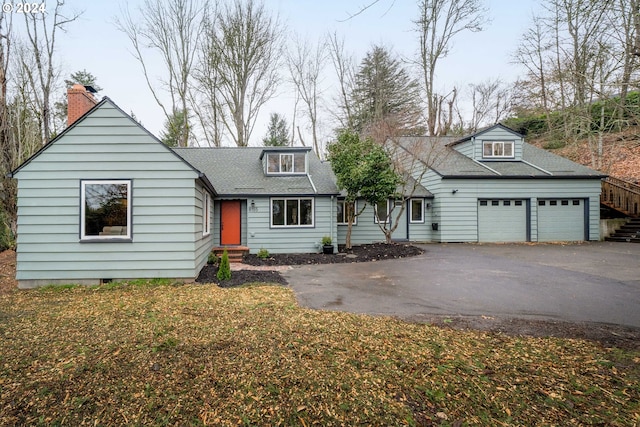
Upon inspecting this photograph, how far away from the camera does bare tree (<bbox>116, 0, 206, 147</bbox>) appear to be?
719 inches

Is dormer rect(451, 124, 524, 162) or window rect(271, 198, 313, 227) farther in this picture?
dormer rect(451, 124, 524, 162)

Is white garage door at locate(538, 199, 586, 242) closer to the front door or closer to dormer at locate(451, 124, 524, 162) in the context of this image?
dormer at locate(451, 124, 524, 162)

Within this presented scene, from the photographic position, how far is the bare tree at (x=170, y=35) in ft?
59.9

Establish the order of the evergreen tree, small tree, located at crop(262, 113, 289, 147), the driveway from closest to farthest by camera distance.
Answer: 1. the driveway
2. the evergreen tree
3. small tree, located at crop(262, 113, 289, 147)

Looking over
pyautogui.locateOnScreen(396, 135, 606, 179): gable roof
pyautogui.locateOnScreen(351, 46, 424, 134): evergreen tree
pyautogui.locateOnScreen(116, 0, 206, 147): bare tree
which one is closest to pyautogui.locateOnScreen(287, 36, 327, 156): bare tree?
pyautogui.locateOnScreen(351, 46, 424, 134): evergreen tree

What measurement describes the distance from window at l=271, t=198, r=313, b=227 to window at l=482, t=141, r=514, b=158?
1046 centimetres

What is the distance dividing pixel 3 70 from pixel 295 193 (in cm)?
987

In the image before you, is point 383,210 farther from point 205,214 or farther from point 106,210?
point 106,210

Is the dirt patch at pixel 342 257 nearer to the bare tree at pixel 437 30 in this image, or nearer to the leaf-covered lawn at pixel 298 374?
the leaf-covered lawn at pixel 298 374

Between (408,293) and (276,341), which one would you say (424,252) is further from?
(276,341)

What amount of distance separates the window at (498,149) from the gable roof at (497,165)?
1.15ft

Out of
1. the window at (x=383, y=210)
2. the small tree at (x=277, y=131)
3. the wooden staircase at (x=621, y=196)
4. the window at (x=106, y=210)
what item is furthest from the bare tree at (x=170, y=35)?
the wooden staircase at (x=621, y=196)

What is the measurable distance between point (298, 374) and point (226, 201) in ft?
33.9

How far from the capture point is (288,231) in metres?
12.5
